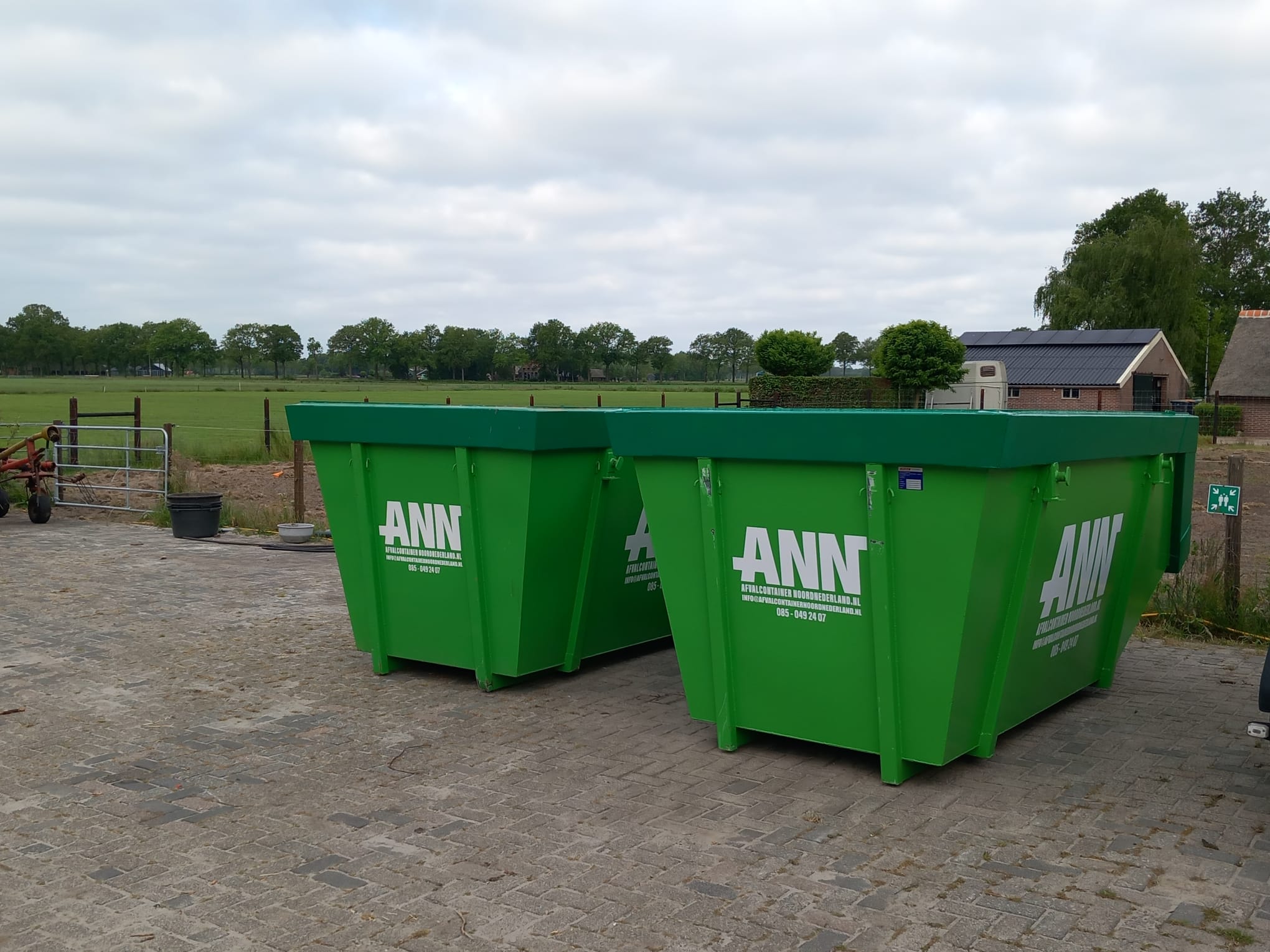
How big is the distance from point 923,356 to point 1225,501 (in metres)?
37.8

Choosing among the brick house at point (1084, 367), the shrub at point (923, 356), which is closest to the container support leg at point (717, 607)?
the shrub at point (923, 356)

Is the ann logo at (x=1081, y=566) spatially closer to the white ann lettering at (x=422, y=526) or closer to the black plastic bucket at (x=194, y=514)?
the white ann lettering at (x=422, y=526)

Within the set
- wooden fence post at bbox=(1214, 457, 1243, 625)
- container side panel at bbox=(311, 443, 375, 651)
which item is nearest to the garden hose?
wooden fence post at bbox=(1214, 457, 1243, 625)

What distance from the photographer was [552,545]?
251 inches

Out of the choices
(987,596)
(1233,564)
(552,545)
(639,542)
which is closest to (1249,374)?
(1233,564)

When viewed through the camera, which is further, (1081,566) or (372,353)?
(372,353)

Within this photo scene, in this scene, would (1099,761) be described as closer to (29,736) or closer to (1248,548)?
(29,736)

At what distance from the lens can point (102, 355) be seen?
11775 cm

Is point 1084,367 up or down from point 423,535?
up

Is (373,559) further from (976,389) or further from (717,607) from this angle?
(976,389)

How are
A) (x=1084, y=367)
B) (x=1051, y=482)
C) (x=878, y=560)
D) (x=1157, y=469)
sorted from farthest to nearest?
(x=1084, y=367) → (x=1157, y=469) → (x=1051, y=482) → (x=878, y=560)

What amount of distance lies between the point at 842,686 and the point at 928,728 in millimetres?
427

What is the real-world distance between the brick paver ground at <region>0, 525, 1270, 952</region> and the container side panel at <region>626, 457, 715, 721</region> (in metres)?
0.38

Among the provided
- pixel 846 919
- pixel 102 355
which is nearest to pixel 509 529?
pixel 846 919
